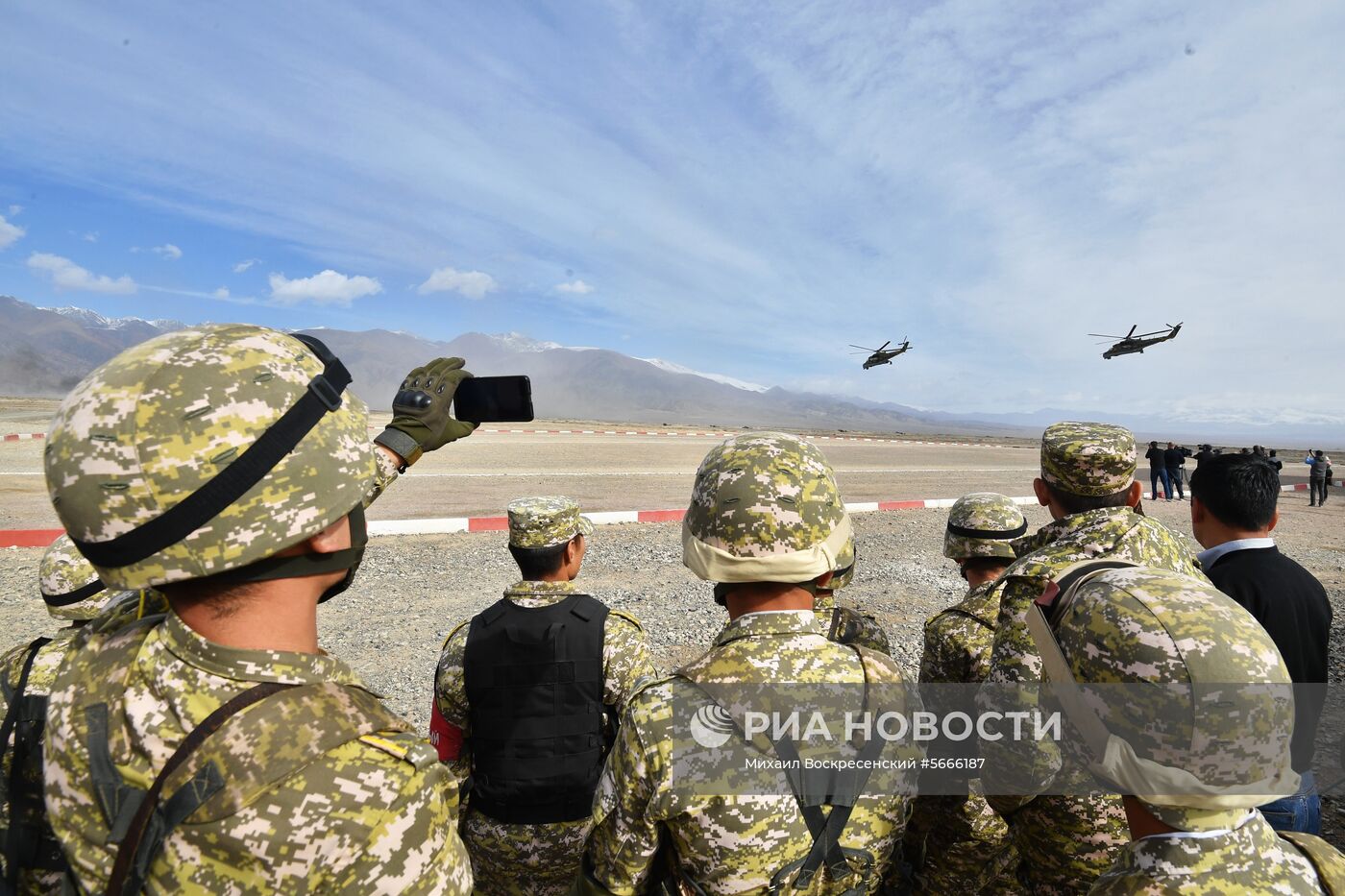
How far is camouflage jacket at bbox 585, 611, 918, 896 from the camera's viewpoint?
1.72 meters

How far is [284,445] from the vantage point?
1327mm

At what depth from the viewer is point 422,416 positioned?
2061 mm

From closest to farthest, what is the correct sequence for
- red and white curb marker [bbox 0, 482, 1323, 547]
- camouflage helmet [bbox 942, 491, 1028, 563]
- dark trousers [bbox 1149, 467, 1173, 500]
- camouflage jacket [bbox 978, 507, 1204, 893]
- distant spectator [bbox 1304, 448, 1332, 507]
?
camouflage jacket [bbox 978, 507, 1204, 893] → camouflage helmet [bbox 942, 491, 1028, 563] → red and white curb marker [bbox 0, 482, 1323, 547] → distant spectator [bbox 1304, 448, 1332, 507] → dark trousers [bbox 1149, 467, 1173, 500]

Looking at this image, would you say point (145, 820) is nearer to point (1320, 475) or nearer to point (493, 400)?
point (493, 400)

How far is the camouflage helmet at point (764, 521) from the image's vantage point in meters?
1.91

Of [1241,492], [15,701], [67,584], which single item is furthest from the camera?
[1241,492]

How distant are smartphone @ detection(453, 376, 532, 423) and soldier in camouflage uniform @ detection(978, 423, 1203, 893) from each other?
1765 millimetres

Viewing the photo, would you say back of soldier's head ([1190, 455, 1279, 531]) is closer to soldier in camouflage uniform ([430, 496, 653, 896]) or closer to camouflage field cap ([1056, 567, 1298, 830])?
camouflage field cap ([1056, 567, 1298, 830])

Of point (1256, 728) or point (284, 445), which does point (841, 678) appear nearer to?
point (1256, 728)

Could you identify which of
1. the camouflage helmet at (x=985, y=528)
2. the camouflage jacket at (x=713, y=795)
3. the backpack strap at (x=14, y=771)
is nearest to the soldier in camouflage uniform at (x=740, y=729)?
the camouflage jacket at (x=713, y=795)

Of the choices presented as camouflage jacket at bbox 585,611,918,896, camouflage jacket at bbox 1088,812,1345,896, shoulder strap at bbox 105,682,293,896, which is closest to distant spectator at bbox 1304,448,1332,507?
camouflage jacket at bbox 1088,812,1345,896

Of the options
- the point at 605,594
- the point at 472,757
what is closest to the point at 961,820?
the point at 472,757

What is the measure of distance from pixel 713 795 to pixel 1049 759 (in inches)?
58.5

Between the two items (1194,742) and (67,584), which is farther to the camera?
(67,584)
